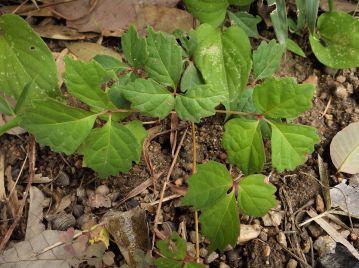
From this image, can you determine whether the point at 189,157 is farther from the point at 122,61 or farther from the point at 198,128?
the point at 122,61

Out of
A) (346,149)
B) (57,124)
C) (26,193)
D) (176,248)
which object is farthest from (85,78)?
(346,149)

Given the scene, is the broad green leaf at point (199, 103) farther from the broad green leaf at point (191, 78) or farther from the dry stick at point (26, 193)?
the dry stick at point (26, 193)

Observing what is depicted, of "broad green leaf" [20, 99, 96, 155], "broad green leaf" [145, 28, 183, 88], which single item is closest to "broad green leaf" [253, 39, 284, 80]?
"broad green leaf" [145, 28, 183, 88]

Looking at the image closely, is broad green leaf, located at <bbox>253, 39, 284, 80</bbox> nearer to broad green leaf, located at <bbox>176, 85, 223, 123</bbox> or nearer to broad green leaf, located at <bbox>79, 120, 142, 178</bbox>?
broad green leaf, located at <bbox>176, 85, 223, 123</bbox>

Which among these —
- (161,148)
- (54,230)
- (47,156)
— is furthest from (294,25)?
(54,230)

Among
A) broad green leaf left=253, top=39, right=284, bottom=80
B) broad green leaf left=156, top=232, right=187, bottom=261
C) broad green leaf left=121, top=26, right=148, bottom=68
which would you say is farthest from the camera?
broad green leaf left=253, top=39, right=284, bottom=80

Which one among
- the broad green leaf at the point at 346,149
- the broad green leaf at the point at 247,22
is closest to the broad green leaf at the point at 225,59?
the broad green leaf at the point at 247,22
